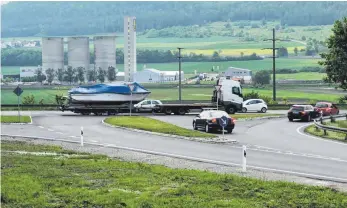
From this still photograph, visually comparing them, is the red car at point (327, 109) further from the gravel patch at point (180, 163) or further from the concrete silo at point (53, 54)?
the concrete silo at point (53, 54)

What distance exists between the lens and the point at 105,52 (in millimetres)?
176250

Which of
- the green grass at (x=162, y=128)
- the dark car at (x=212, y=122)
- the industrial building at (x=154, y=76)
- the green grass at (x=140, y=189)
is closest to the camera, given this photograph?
the green grass at (x=140, y=189)

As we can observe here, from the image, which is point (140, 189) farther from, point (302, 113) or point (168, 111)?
point (168, 111)

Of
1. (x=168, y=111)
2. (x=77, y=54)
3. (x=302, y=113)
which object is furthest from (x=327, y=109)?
(x=77, y=54)

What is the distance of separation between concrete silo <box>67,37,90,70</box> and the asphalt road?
127586mm

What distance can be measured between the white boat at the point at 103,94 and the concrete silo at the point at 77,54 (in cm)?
10713

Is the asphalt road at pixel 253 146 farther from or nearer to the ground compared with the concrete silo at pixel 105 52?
nearer to the ground

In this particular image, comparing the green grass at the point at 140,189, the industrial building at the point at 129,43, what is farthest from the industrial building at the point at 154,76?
the green grass at the point at 140,189

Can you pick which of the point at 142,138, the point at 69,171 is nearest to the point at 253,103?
the point at 142,138

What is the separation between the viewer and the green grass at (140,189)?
16.3m

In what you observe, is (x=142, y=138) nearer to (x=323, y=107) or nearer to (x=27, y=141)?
(x=27, y=141)

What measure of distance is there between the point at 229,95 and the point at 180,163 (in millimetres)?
43389

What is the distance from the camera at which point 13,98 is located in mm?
130875

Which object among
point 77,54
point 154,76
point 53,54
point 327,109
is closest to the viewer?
point 327,109
